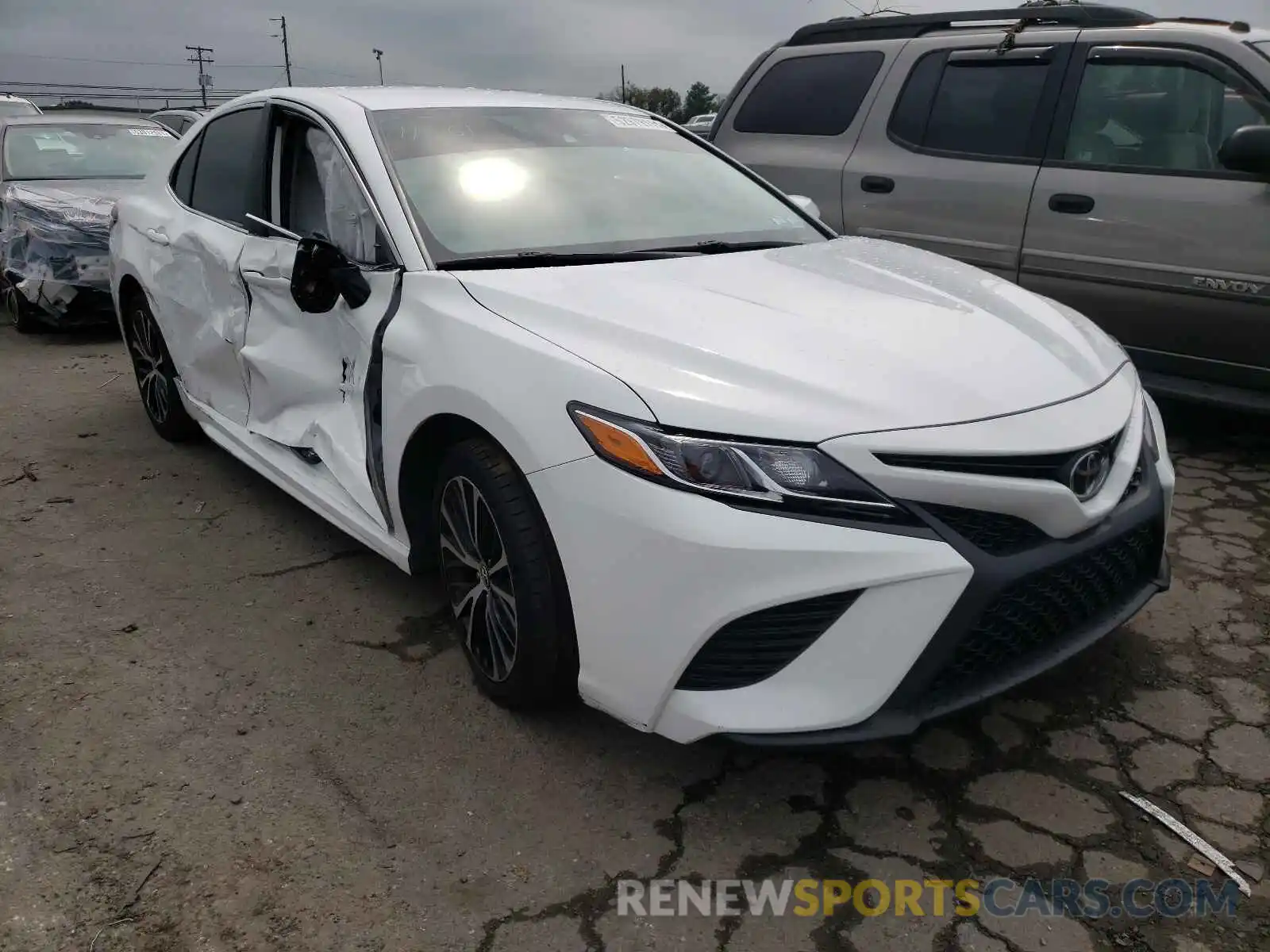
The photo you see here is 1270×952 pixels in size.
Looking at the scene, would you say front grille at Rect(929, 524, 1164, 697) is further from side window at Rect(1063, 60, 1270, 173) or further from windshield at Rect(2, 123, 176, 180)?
windshield at Rect(2, 123, 176, 180)

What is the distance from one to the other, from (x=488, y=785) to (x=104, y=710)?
3.71 feet

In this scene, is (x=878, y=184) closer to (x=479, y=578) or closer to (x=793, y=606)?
(x=479, y=578)

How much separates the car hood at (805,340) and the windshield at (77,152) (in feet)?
22.4

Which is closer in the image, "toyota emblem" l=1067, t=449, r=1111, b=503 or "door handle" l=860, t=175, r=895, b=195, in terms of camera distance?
"toyota emblem" l=1067, t=449, r=1111, b=503

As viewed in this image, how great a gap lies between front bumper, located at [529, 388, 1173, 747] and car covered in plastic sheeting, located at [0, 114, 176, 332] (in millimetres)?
5770

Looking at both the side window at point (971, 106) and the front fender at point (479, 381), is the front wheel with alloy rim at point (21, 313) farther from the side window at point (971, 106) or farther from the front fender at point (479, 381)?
the side window at point (971, 106)

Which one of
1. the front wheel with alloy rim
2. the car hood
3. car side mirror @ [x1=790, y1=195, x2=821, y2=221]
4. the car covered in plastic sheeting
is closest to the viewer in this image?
the car hood

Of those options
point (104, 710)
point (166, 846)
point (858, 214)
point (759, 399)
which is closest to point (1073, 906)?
point (759, 399)

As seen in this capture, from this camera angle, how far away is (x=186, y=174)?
4215 millimetres

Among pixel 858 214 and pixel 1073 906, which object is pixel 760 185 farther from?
pixel 1073 906

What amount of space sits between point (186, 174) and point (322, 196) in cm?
139

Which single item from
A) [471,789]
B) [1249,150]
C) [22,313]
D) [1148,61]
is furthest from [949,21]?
[22,313]

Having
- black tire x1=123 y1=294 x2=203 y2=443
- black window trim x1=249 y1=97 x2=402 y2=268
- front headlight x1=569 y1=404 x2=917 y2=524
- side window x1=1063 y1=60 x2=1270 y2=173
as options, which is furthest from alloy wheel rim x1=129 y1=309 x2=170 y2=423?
side window x1=1063 y1=60 x2=1270 y2=173

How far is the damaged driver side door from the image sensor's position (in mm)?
2838
